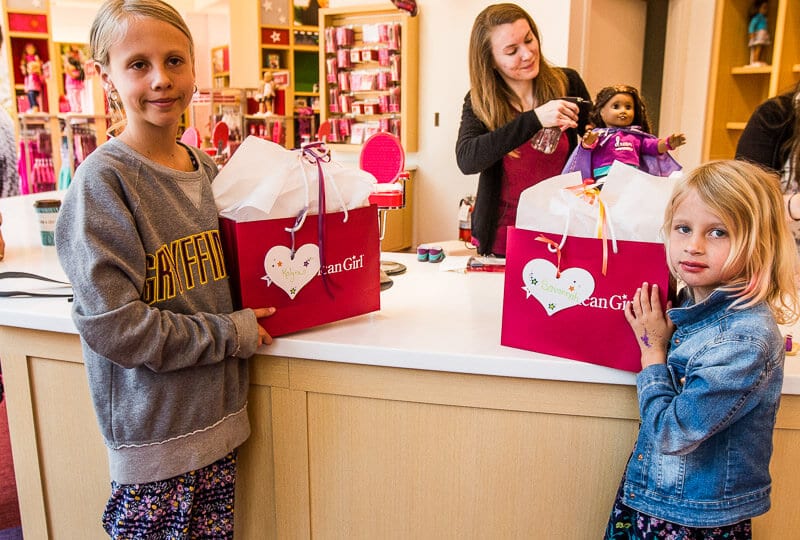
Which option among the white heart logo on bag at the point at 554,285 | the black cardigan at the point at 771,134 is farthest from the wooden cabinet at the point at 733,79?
the white heart logo on bag at the point at 554,285

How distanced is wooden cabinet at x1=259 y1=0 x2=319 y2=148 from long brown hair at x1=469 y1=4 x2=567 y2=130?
4.84 meters

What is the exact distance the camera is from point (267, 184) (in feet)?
4.03

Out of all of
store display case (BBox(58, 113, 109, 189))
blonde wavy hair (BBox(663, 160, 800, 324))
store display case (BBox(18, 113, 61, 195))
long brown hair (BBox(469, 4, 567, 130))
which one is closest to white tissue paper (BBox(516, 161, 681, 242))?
blonde wavy hair (BBox(663, 160, 800, 324))

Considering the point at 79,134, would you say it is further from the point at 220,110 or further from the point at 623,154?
the point at 623,154

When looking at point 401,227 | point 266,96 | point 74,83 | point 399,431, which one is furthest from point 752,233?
point 74,83

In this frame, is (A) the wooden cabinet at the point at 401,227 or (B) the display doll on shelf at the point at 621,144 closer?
(B) the display doll on shelf at the point at 621,144

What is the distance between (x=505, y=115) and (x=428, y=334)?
1025 millimetres

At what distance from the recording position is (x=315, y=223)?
1274 mm

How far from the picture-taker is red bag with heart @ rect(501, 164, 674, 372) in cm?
111

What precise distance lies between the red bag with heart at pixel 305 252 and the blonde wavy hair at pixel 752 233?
64cm

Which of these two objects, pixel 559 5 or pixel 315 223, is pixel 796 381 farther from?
pixel 559 5

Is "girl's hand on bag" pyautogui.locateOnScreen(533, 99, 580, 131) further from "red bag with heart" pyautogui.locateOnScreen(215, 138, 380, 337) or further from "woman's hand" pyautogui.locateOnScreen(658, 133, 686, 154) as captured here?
"red bag with heart" pyautogui.locateOnScreen(215, 138, 380, 337)

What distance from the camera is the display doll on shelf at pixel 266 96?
591 centimetres

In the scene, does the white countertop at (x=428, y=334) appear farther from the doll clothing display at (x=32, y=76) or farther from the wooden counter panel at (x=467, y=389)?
the doll clothing display at (x=32, y=76)
